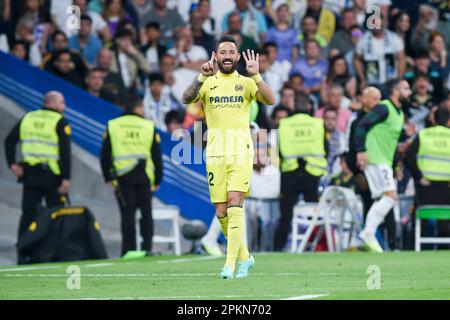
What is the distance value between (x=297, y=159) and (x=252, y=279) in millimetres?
7962

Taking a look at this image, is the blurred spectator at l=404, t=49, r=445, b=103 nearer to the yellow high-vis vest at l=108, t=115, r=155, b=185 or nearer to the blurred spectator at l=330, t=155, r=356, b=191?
the blurred spectator at l=330, t=155, r=356, b=191

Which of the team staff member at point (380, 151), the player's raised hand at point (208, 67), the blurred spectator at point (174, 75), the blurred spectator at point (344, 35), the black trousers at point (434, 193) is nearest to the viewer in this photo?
the player's raised hand at point (208, 67)

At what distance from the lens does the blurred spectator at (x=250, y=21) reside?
88.9 ft

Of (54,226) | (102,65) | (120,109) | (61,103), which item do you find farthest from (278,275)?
(102,65)

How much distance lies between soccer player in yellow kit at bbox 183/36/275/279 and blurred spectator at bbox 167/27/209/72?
1118 centimetres

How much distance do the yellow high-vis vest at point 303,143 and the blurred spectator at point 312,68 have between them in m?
3.57

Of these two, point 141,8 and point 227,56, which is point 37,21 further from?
point 227,56

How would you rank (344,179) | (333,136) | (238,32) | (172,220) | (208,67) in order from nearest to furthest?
(208,67) < (172,220) < (344,179) < (333,136) < (238,32)

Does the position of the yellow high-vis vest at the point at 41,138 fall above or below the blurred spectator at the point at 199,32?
below

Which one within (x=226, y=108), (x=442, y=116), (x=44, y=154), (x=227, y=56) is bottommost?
(x=44, y=154)

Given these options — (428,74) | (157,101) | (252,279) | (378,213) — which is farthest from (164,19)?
(252,279)

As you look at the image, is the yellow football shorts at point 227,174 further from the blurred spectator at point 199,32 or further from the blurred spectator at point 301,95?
the blurred spectator at point 199,32

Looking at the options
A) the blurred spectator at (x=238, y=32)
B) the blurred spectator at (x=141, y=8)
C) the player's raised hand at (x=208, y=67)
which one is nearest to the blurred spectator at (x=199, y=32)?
the blurred spectator at (x=238, y=32)

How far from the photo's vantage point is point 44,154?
71.6 feet
